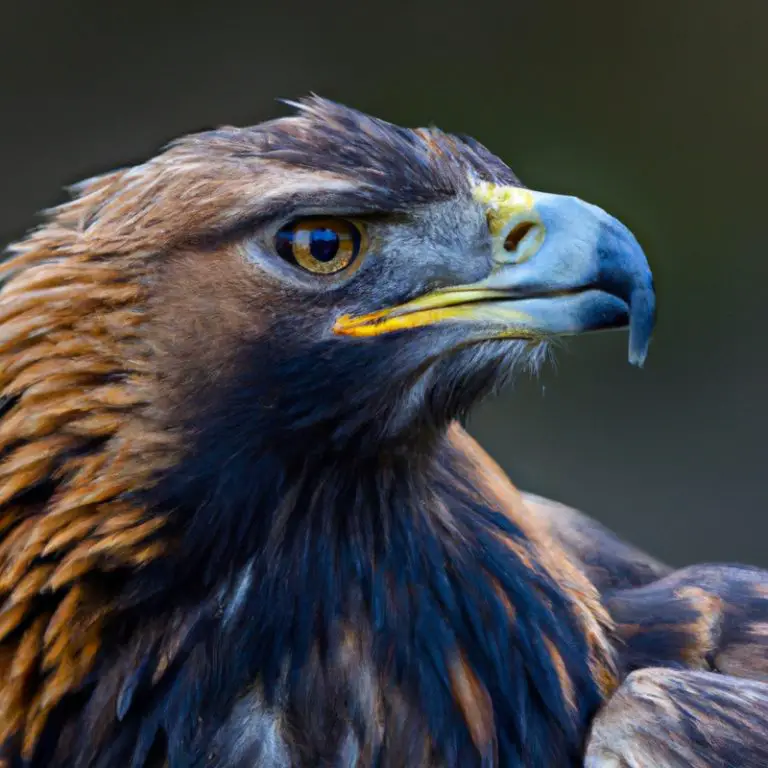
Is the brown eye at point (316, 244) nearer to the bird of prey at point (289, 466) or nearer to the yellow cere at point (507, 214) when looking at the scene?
the bird of prey at point (289, 466)

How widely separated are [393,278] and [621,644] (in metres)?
0.65

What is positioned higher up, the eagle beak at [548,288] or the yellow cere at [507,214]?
the yellow cere at [507,214]

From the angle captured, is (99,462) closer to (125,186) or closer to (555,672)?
(125,186)

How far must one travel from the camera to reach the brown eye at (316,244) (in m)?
1.51

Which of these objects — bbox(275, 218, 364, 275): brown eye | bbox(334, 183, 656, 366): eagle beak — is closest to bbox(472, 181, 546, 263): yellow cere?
bbox(334, 183, 656, 366): eagle beak

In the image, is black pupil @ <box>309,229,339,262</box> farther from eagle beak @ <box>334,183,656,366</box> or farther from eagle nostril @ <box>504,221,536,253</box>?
eagle nostril @ <box>504,221,536,253</box>

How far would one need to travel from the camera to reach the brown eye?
151 cm

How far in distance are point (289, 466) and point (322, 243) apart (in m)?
0.29

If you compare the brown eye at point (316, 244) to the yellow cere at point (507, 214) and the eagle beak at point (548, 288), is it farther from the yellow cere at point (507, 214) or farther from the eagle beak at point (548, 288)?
the yellow cere at point (507, 214)

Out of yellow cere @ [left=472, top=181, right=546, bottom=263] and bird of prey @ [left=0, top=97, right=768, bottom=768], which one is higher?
yellow cere @ [left=472, top=181, right=546, bottom=263]

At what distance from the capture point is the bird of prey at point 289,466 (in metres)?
1.51

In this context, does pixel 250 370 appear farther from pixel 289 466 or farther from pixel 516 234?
pixel 516 234

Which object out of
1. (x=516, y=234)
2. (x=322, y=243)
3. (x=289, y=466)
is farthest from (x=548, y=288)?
(x=289, y=466)

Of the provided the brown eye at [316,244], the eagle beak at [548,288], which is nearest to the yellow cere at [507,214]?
the eagle beak at [548,288]
